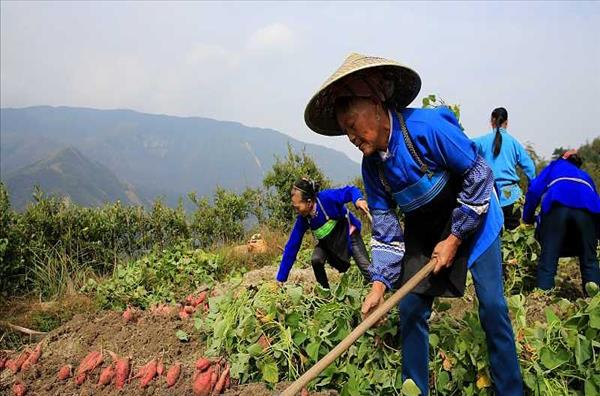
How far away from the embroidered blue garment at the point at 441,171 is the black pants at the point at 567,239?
6.63 ft

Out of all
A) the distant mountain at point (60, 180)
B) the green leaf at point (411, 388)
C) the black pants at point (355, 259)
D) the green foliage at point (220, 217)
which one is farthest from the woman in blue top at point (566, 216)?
the distant mountain at point (60, 180)

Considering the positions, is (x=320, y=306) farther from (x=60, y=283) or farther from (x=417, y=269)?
(x=60, y=283)

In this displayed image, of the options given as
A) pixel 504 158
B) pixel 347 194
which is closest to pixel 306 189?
pixel 347 194

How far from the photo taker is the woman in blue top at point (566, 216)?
361 centimetres

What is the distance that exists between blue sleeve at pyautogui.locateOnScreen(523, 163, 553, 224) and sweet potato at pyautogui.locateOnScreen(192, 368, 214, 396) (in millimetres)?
2918

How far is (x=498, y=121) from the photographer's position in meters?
4.54

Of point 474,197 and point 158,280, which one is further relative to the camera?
point 158,280

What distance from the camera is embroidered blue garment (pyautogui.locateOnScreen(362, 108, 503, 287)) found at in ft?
5.92

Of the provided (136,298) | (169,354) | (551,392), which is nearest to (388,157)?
(551,392)

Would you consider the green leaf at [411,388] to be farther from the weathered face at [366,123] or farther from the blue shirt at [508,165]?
the blue shirt at [508,165]

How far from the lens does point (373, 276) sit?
2180 mm

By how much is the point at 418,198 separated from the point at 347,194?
2437mm

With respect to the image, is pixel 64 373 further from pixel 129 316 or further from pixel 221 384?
pixel 221 384

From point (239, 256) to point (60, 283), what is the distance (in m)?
2.51
